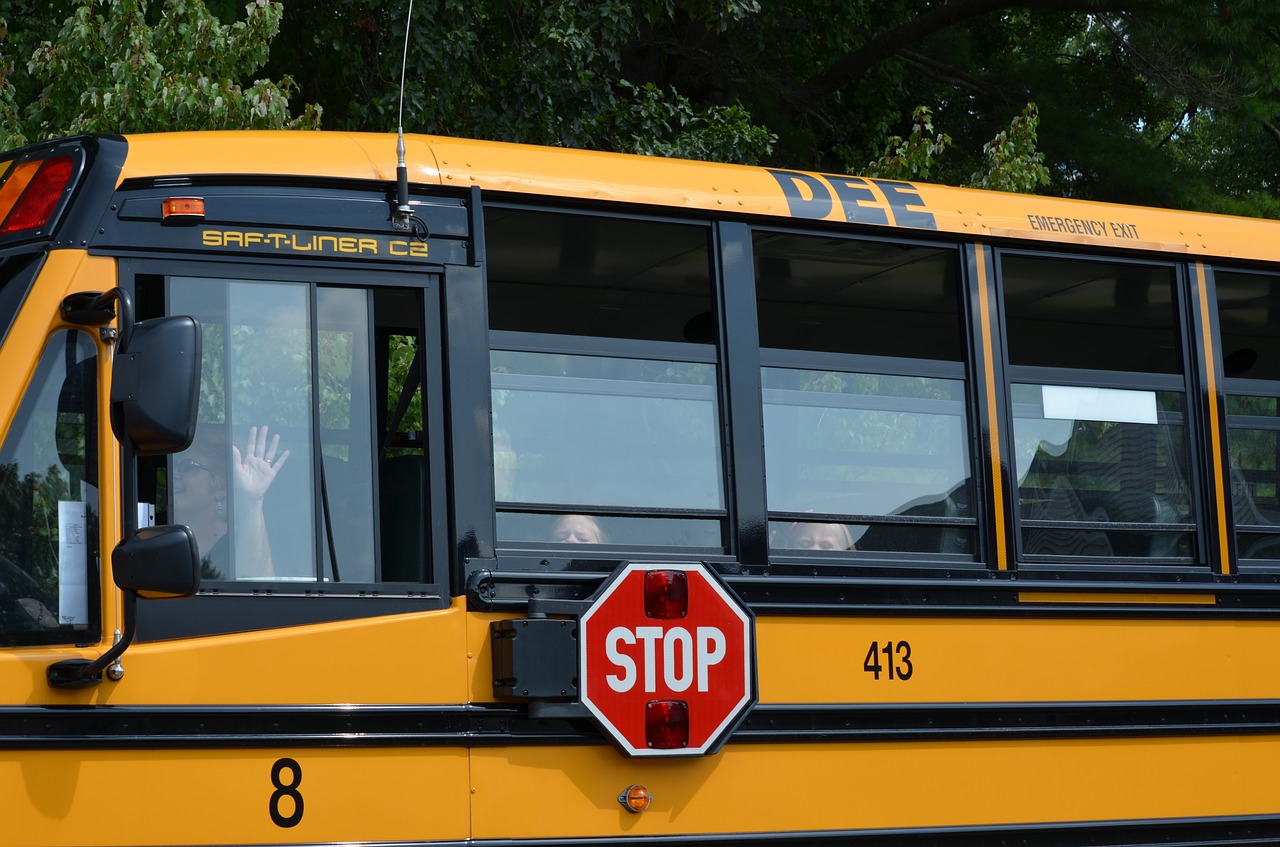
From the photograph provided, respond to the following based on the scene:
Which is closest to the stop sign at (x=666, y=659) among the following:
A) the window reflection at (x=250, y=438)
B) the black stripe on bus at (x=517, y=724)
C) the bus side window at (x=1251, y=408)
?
the black stripe on bus at (x=517, y=724)

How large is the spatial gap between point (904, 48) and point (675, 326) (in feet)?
40.4

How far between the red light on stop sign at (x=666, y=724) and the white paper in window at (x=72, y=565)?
5.08 feet

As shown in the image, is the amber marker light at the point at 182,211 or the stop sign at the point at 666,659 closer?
the amber marker light at the point at 182,211

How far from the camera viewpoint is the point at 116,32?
8234 mm

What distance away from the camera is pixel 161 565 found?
3.58 m

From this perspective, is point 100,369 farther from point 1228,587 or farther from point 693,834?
point 1228,587

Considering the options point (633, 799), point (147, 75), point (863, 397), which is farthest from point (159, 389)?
point (147, 75)

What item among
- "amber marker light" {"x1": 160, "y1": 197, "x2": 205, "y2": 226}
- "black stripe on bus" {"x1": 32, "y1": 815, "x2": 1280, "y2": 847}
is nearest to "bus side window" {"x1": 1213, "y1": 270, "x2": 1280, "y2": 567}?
"black stripe on bus" {"x1": 32, "y1": 815, "x2": 1280, "y2": 847}

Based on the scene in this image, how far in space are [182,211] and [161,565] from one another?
3.46ft

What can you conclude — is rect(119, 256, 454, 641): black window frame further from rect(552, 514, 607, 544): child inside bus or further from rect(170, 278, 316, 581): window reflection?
rect(552, 514, 607, 544): child inside bus

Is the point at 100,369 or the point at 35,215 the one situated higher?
the point at 35,215

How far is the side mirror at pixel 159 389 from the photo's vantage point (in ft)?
11.8

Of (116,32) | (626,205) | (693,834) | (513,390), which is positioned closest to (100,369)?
(513,390)

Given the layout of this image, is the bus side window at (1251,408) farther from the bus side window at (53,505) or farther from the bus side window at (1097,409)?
the bus side window at (53,505)
